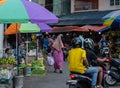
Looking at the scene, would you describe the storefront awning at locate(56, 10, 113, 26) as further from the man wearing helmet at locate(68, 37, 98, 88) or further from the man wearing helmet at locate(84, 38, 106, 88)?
the man wearing helmet at locate(68, 37, 98, 88)

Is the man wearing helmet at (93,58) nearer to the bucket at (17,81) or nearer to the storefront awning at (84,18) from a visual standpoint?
the bucket at (17,81)

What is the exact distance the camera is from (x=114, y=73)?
12250 millimetres

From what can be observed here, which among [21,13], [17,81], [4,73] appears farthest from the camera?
[17,81]

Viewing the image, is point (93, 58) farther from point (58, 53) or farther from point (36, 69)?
point (58, 53)

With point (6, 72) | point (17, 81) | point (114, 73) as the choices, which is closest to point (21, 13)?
point (6, 72)

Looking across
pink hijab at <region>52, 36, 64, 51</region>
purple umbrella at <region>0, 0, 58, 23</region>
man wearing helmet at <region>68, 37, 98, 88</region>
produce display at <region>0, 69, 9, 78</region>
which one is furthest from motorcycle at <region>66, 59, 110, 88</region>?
pink hijab at <region>52, 36, 64, 51</region>

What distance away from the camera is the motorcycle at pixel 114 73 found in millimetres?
12227

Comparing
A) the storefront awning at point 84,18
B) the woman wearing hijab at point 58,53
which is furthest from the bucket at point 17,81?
the storefront awning at point 84,18

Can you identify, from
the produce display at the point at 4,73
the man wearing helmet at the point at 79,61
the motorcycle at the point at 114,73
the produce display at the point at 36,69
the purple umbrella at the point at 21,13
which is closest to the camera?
the man wearing helmet at the point at 79,61

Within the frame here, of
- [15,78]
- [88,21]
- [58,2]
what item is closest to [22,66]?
[15,78]

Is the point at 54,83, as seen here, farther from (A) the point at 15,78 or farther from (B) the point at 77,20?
(B) the point at 77,20

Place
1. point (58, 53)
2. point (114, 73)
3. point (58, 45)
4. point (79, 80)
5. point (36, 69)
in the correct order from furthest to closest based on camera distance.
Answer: point (58, 53)
point (58, 45)
point (36, 69)
point (114, 73)
point (79, 80)

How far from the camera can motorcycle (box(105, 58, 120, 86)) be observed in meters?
12.2

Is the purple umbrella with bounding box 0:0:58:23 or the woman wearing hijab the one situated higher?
the purple umbrella with bounding box 0:0:58:23
